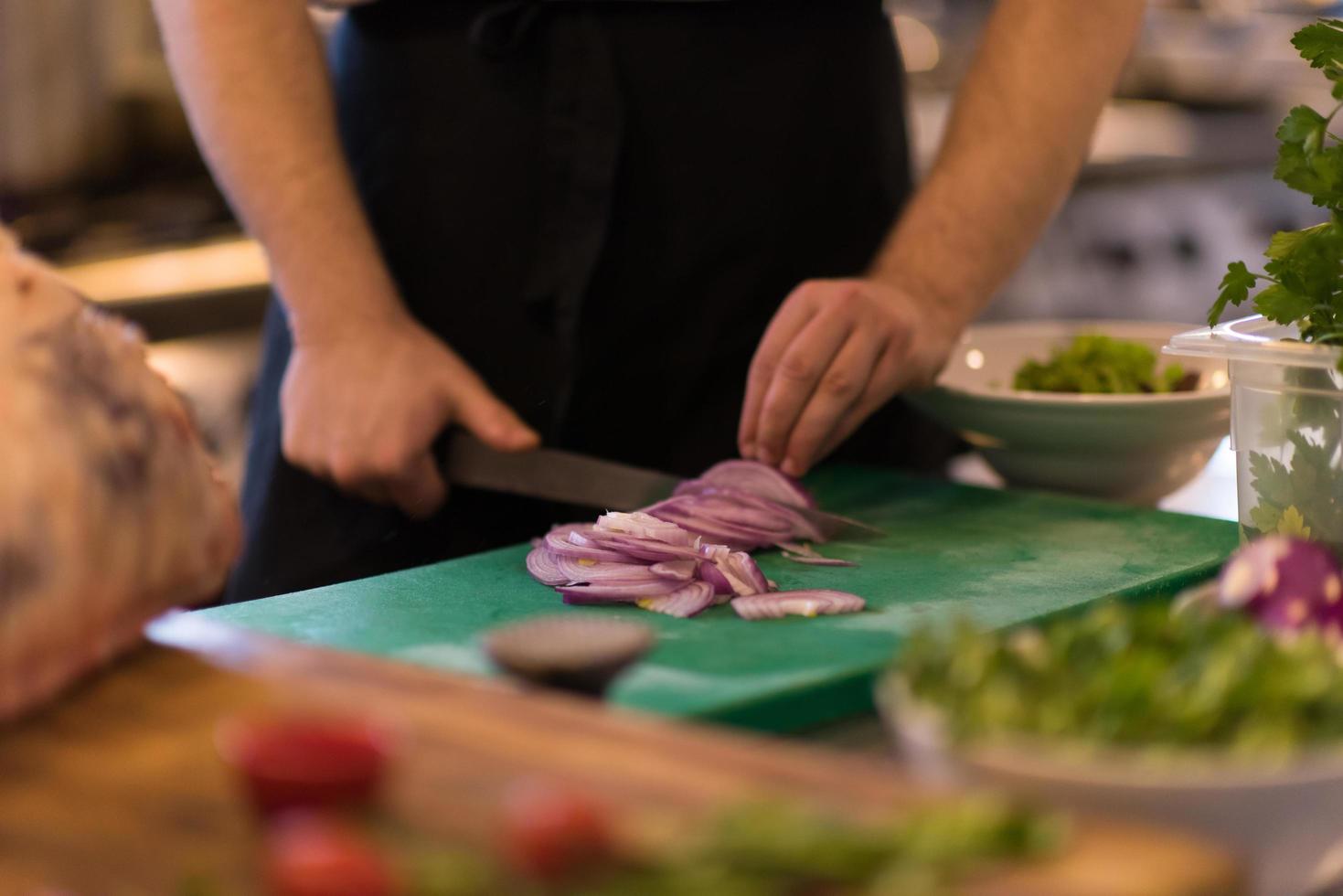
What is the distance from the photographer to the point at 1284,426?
3.56ft

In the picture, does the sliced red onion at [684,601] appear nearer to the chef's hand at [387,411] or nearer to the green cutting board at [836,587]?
the green cutting board at [836,587]

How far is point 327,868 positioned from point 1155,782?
306 mm

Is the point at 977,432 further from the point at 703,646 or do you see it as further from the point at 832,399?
the point at 703,646

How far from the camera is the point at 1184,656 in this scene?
71 cm

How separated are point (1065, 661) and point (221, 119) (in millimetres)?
1156

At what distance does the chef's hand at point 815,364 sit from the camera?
1431mm

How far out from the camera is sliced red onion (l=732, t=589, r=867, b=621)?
1118mm

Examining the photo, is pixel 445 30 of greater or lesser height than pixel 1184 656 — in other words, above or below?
above

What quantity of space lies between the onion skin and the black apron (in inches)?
33.3

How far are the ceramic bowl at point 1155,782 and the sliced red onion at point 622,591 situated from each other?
0.50 metres

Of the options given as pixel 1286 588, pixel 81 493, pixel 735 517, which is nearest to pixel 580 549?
pixel 735 517

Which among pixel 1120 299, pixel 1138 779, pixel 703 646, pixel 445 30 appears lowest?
pixel 1120 299

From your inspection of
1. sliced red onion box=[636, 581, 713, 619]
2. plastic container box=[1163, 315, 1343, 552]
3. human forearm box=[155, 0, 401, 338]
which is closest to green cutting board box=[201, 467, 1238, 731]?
sliced red onion box=[636, 581, 713, 619]

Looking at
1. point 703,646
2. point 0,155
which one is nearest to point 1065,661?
point 703,646
